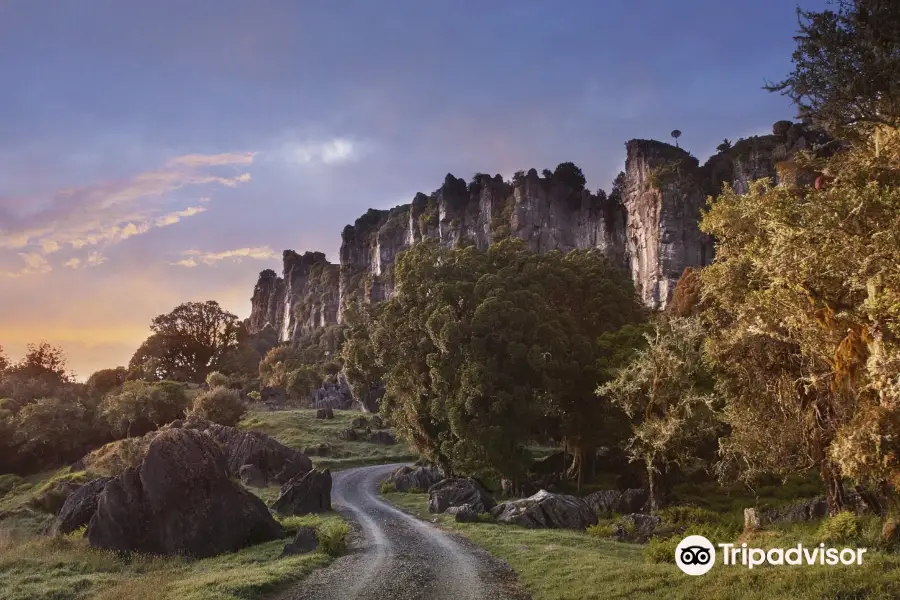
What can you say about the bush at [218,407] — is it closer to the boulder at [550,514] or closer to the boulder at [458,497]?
the boulder at [458,497]

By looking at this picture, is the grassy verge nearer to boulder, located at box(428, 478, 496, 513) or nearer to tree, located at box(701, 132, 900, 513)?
boulder, located at box(428, 478, 496, 513)

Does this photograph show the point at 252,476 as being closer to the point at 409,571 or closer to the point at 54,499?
the point at 54,499

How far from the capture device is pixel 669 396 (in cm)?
2867

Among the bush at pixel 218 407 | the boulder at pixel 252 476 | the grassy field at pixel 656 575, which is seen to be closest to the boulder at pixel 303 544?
the grassy field at pixel 656 575

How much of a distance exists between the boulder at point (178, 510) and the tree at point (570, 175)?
123m

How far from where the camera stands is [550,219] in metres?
132

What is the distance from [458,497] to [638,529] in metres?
10.4

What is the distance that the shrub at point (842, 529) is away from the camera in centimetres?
1744

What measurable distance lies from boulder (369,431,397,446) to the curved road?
4045 centimetres

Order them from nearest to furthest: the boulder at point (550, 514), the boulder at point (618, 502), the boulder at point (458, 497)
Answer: the boulder at point (550, 514)
the boulder at point (618, 502)
the boulder at point (458, 497)

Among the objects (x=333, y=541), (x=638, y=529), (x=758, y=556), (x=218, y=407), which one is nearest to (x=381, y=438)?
(x=218, y=407)

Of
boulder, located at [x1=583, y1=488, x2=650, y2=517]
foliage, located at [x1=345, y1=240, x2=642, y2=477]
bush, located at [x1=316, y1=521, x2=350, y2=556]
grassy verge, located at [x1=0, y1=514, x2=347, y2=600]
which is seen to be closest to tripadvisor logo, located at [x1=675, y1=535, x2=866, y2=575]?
grassy verge, located at [x1=0, y1=514, x2=347, y2=600]

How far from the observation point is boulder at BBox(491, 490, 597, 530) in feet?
85.0

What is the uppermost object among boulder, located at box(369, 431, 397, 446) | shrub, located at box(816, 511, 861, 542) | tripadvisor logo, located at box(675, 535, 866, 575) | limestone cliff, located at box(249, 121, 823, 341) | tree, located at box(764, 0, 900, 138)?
limestone cliff, located at box(249, 121, 823, 341)
